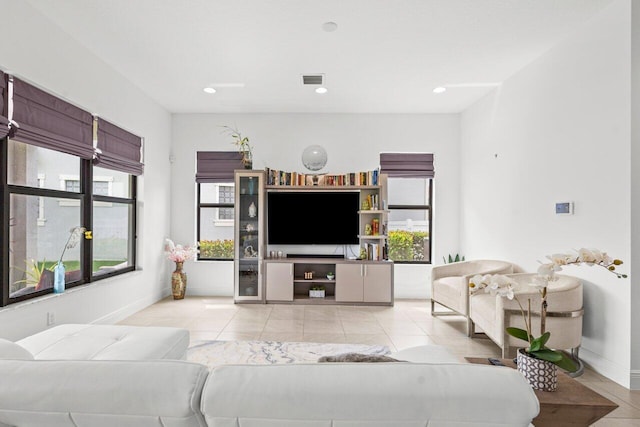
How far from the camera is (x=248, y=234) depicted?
5.01 metres

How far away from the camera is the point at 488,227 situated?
4.46 metres

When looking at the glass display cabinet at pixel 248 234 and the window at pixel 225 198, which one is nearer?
the glass display cabinet at pixel 248 234

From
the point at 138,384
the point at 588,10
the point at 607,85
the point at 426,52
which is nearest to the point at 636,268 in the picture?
the point at 607,85

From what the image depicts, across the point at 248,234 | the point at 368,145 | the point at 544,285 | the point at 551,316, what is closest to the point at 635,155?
the point at 551,316

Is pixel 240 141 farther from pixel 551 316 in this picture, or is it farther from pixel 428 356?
pixel 551 316

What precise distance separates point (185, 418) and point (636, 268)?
9.91 ft

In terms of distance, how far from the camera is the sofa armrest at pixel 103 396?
953mm

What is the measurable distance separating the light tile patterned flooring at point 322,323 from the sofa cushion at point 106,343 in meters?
1.25

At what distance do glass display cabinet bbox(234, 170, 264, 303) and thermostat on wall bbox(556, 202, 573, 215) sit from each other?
3486 millimetres

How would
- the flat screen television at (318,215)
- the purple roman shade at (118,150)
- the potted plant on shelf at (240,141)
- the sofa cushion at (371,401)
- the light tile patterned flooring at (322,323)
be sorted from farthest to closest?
the potted plant on shelf at (240,141) < the flat screen television at (318,215) < the purple roman shade at (118,150) < the light tile patterned flooring at (322,323) < the sofa cushion at (371,401)

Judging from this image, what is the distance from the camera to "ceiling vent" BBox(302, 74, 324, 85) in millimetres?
3918

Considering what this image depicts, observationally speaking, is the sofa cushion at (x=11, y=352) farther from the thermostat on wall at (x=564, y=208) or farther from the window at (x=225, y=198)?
the window at (x=225, y=198)

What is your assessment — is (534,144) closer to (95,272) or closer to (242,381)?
(242,381)

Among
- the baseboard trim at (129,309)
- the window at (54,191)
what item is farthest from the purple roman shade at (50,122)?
the baseboard trim at (129,309)
